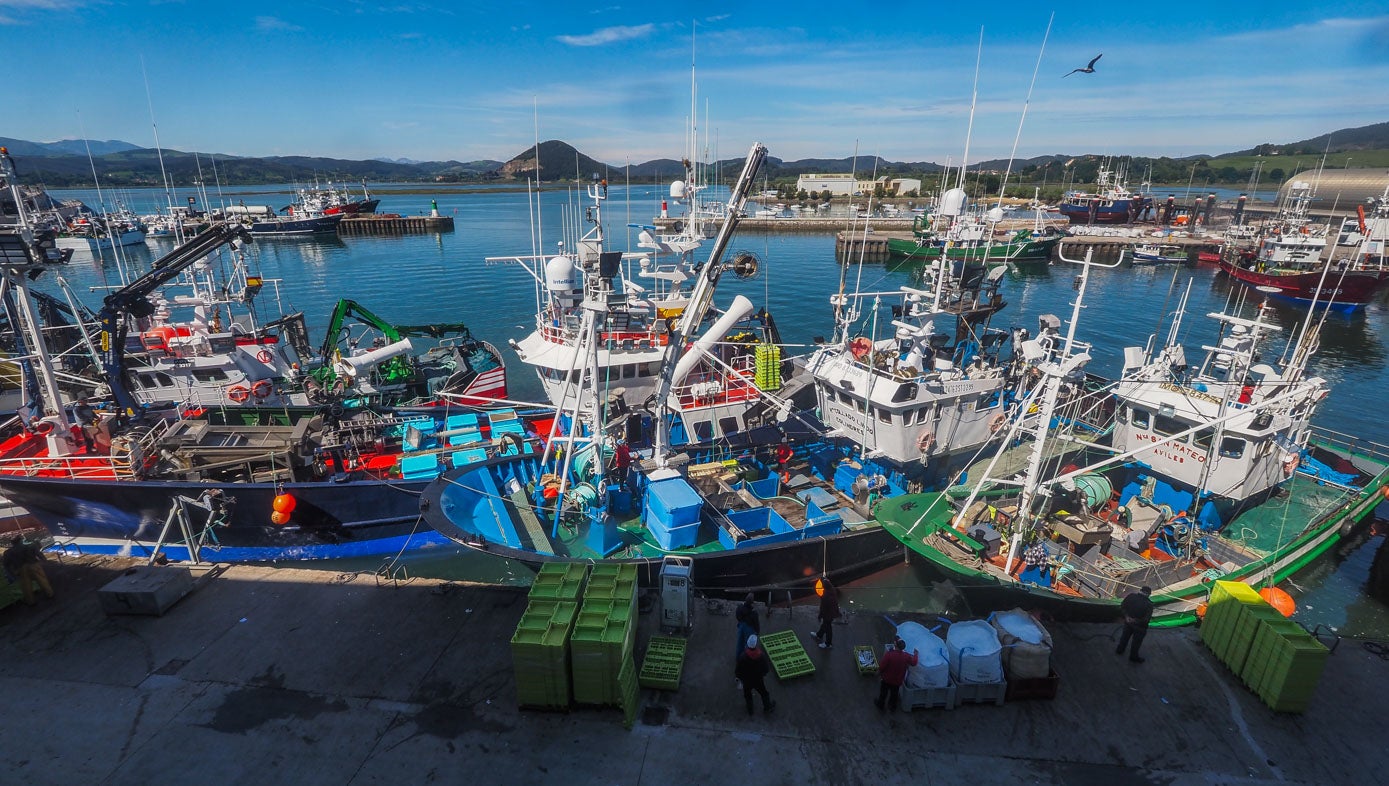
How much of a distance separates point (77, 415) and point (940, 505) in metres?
20.1

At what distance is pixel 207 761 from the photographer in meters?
6.43

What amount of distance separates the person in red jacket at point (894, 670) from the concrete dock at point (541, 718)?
0.27 meters

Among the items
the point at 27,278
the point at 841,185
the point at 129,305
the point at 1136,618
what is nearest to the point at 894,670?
the point at 1136,618

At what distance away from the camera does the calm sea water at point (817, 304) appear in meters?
14.3

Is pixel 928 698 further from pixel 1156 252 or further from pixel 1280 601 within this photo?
pixel 1156 252

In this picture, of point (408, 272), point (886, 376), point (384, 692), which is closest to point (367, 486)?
point (384, 692)

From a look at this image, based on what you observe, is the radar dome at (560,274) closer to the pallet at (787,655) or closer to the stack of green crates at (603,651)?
the stack of green crates at (603,651)

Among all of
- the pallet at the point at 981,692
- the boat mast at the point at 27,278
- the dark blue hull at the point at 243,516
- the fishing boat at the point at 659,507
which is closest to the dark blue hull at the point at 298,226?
the boat mast at the point at 27,278

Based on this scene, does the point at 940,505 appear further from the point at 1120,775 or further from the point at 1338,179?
the point at 1338,179

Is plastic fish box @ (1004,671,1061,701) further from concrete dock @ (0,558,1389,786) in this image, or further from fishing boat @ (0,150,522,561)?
fishing boat @ (0,150,522,561)

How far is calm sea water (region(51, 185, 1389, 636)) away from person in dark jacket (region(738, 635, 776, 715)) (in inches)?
195

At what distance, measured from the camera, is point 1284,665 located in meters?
6.88

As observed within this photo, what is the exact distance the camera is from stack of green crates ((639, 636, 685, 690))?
7.27 m

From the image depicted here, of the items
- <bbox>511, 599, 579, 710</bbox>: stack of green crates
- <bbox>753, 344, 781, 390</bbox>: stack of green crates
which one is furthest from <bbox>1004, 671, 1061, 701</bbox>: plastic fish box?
<bbox>753, 344, 781, 390</bbox>: stack of green crates
